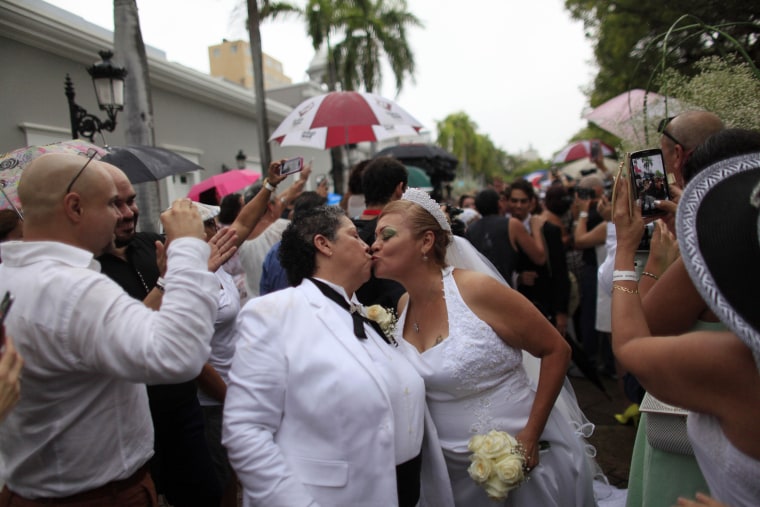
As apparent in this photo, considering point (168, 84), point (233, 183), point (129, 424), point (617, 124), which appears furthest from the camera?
point (168, 84)

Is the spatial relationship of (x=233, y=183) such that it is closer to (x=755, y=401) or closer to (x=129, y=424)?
(x=129, y=424)

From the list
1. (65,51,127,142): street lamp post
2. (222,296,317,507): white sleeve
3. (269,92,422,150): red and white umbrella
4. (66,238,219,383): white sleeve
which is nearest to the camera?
(66,238,219,383): white sleeve

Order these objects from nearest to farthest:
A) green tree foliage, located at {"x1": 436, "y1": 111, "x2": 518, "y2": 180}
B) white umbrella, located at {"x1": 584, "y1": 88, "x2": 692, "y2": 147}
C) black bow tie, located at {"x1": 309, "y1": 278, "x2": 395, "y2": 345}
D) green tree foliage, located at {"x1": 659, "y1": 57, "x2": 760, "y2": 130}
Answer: black bow tie, located at {"x1": 309, "y1": 278, "x2": 395, "y2": 345} → green tree foliage, located at {"x1": 659, "y1": 57, "x2": 760, "y2": 130} → white umbrella, located at {"x1": 584, "y1": 88, "x2": 692, "y2": 147} → green tree foliage, located at {"x1": 436, "y1": 111, "x2": 518, "y2": 180}

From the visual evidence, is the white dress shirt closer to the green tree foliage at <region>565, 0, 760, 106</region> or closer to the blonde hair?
the blonde hair

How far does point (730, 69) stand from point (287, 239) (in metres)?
2.48

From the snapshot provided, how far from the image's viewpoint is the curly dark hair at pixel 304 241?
2168 millimetres

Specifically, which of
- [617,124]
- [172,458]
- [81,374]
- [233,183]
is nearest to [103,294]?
[81,374]

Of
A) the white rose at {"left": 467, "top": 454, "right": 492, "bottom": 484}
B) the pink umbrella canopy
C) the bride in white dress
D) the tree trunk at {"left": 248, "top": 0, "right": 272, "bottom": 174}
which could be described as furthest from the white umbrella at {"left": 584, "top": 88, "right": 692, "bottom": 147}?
the tree trunk at {"left": 248, "top": 0, "right": 272, "bottom": 174}

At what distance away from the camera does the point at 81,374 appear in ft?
5.29

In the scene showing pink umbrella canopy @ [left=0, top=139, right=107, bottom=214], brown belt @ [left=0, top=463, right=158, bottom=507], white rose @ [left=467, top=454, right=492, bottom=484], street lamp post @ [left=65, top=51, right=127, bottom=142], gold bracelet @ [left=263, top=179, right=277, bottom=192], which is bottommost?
white rose @ [left=467, top=454, right=492, bottom=484]

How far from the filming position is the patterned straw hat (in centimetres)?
112

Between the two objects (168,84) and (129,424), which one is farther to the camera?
(168,84)

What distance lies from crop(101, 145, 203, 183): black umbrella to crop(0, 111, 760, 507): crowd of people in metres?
1.16

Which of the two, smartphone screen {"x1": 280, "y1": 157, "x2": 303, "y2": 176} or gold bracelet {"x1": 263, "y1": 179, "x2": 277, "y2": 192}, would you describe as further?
smartphone screen {"x1": 280, "y1": 157, "x2": 303, "y2": 176}
